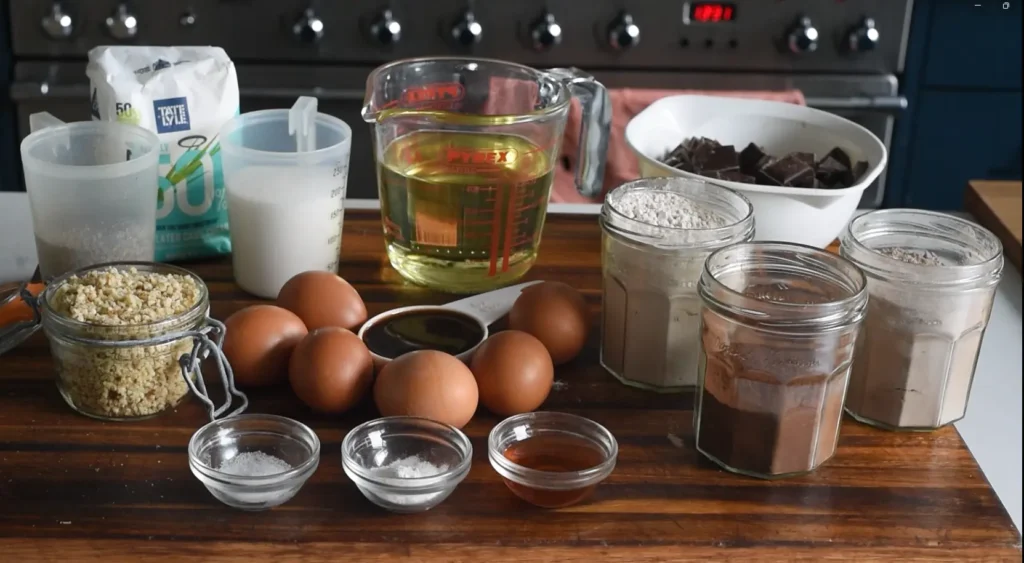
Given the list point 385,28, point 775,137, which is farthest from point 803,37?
point 775,137

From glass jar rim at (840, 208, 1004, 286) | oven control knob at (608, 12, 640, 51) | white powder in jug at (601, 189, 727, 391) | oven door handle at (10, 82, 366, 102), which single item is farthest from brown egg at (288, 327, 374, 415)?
oven control knob at (608, 12, 640, 51)

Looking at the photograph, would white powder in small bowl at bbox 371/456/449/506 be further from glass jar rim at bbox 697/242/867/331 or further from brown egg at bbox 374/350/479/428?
glass jar rim at bbox 697/242/867/331

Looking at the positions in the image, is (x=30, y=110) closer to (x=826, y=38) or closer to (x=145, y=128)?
(x=145, y=128)

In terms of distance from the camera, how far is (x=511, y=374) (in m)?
0.94

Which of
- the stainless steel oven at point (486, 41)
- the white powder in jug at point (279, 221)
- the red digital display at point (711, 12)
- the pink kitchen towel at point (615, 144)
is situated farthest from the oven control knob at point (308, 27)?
the white powder in jug at point (279, 221)

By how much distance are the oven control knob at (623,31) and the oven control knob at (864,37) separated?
438mm

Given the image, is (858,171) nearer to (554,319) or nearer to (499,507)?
(554,319)

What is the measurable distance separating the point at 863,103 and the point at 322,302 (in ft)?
5.02

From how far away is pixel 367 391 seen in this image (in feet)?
3.14

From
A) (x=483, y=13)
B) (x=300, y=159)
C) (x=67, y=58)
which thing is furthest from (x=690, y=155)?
(x=67, y=58)

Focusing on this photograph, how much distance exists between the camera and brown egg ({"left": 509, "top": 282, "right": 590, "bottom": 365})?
1022 mm

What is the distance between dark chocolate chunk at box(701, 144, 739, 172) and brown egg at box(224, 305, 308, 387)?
0.47 meters

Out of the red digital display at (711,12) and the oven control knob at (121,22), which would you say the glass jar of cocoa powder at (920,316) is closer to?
the red digital display at (711,12)

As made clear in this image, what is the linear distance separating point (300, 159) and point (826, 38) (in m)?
1.46
